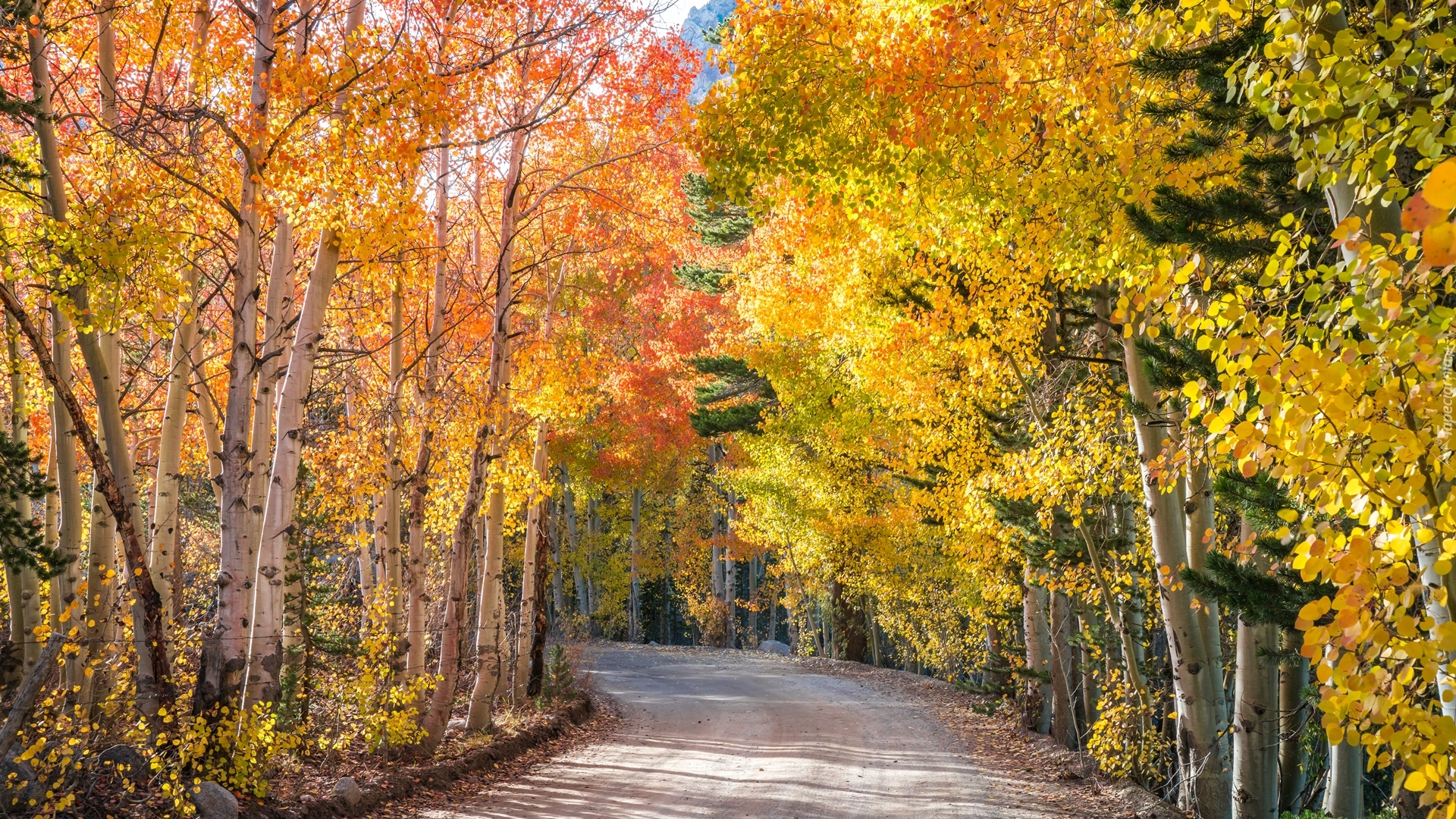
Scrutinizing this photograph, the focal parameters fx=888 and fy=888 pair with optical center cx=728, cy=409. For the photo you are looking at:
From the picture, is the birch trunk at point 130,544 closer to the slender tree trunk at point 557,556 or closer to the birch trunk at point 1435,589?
the birch trunk at point 1435,589

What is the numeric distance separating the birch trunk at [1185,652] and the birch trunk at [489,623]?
24.2ft

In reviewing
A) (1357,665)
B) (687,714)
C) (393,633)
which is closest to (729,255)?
(687,714)

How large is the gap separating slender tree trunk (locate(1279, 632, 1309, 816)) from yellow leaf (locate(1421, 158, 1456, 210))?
7643mm

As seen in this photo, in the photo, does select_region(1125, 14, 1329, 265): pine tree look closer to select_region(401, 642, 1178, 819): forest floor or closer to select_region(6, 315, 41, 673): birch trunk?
select_region(401, 642, 1178, 819): forest floor

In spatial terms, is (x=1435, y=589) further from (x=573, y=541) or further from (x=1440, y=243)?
(x=573, y=541)

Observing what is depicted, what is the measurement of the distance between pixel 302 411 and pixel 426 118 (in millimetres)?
2500

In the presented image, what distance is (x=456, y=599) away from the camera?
9.88 meters

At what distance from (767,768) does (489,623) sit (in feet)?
12.7

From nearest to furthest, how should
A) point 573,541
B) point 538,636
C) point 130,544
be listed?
point 130,544
point 538,636
point 573,541

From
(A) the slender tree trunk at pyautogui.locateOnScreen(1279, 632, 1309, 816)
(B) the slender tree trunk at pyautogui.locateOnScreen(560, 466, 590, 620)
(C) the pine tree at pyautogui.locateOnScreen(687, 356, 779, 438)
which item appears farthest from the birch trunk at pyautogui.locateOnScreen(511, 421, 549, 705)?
(B) the slender tree trunk at pyautogui.locateOnScreen(560, 466, 590, 620)

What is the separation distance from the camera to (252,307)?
6.54 meters

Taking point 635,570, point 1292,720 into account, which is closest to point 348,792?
point 1292,720

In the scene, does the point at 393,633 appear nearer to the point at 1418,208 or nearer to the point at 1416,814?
the point at 1416,814

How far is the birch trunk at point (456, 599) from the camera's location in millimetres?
9484
